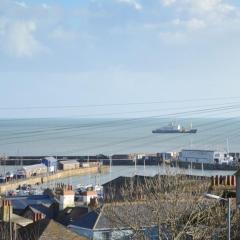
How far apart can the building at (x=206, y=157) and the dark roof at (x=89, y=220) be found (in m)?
60.3

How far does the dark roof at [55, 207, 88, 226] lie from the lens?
74.2 ft

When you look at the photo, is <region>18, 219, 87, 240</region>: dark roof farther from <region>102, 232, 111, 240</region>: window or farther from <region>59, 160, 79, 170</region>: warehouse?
<region>59, 160, 79, 170</region>: warehouse

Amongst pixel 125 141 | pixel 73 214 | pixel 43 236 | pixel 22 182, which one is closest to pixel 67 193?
pixel 73 214

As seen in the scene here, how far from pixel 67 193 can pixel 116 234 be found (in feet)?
28.9

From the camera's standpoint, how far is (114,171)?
79812mm

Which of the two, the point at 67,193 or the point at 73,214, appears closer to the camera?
the point at 73,214

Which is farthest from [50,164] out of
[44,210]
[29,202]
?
[44,210]

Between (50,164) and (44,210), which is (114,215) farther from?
(50,164)

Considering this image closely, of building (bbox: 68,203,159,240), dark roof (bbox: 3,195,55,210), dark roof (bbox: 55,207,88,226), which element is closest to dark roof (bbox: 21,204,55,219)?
dark roof (bbox: 55,207,88,226)

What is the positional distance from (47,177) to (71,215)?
162 feet

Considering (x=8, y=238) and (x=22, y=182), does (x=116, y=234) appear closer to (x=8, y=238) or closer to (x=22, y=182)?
(x=8, y=238)

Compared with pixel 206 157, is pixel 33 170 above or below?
below

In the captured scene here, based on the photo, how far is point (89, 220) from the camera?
65.7ft

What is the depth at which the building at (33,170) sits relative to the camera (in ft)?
238
